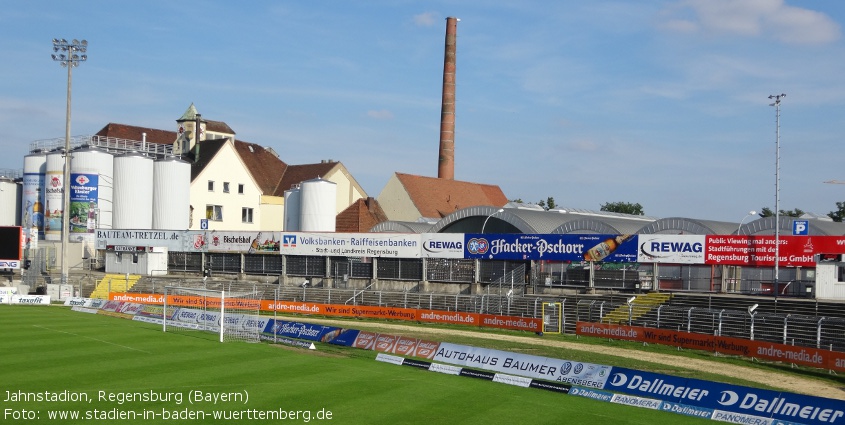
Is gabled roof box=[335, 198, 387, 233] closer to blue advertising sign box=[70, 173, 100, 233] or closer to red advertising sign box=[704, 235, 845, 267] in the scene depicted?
blue advertising sign box=[70, 173, 100, 233]

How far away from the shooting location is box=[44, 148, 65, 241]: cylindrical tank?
226 ft

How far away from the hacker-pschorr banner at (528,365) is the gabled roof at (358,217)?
173ft

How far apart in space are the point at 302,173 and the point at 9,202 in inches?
1182

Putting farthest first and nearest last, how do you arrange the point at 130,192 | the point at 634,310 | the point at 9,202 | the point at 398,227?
the point at 9,202 < the point at 130,192 < the point at 398,227 < the point at 634,310

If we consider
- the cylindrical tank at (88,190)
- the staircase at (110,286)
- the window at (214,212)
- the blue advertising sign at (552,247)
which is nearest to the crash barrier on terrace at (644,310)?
the blue advertising sign at (552,247)

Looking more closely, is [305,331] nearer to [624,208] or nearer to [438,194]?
[438,194]

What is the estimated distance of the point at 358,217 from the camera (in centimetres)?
7875

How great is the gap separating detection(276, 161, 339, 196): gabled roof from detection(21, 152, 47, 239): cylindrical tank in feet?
83.3

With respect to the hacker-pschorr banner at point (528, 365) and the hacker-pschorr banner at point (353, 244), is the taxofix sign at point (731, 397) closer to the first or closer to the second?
the hacker-pschorr banner at point (528, 365)

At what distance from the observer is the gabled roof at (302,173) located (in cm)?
8801

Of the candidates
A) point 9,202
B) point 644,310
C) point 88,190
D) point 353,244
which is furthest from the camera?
point 9,202

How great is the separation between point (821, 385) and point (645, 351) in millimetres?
9069

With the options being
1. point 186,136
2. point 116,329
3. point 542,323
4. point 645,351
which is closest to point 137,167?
point 186,136

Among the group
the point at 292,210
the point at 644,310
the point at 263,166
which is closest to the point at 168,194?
the point at 292,210
